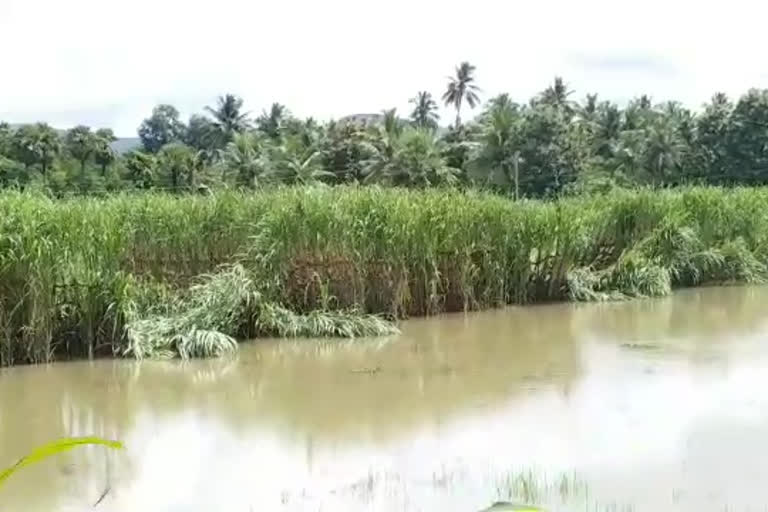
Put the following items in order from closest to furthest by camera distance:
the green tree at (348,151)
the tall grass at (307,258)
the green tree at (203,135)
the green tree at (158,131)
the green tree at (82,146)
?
the tall grass at (307,258)
the green tree at (348,151)
the green tree at (82,146)
the green tree at (203,135)
the green tree at (158,131)

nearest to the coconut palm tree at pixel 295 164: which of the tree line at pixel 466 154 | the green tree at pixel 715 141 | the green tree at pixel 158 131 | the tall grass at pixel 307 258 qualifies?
the tree line at pixel 466 154

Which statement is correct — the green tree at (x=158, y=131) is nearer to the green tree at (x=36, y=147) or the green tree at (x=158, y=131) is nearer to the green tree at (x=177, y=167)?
the green tree at (x=36, y=147)

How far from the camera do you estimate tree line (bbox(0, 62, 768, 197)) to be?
37188 mm

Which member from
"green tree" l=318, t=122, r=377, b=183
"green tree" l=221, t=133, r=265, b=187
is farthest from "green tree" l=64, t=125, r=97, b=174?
"green tree" l=318, t=122, r=377, b=183

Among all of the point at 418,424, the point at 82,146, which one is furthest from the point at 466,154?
the point at 418,424

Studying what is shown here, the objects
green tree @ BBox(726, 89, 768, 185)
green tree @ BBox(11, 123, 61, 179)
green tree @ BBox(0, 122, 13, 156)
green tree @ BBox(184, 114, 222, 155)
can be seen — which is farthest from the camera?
green tree @ BBox(184, 114, 222, 155)

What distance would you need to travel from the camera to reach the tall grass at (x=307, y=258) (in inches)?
406

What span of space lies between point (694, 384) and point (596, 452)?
108 inches

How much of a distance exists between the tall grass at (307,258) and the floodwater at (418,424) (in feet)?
1.98

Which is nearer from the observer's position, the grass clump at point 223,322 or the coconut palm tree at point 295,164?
the grass clump at point 223,322

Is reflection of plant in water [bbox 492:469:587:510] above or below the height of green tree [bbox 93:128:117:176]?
below

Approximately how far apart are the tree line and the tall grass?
18756mm

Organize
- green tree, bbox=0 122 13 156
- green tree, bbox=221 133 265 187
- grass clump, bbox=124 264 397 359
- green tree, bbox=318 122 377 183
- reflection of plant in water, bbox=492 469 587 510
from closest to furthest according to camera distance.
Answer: reflection of plant in water, bbox=492 469 587 510 → grass clump, bbox=124 264 397 359 → green tree, bbox=221 133 265 187 → green tree, bbox=318 122 377 183 → green tree, bbox=0 122 13 156

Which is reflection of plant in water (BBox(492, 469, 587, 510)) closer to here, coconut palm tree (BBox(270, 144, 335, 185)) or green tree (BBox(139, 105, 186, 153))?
coconut palm tree (BBox(270, 144, 335, 185))
